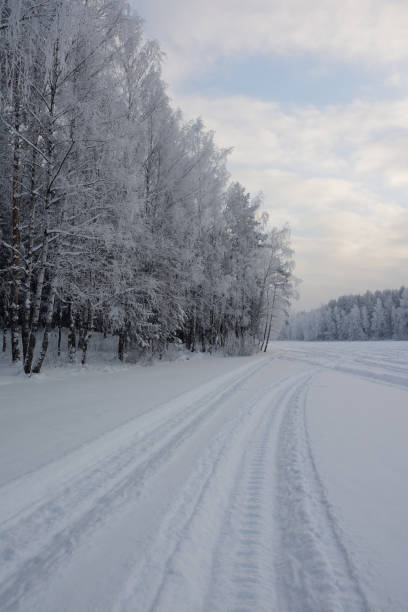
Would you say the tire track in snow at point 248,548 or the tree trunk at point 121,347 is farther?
the tree trunk at point 121,347

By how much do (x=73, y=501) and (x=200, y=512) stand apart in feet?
3.62

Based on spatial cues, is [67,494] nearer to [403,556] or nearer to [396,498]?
[403,556]

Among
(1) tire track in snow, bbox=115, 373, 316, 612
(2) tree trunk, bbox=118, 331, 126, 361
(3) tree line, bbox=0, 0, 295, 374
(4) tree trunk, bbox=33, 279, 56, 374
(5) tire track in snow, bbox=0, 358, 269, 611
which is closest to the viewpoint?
(1) tire track in snow, bbox=115, 373, 316, 612

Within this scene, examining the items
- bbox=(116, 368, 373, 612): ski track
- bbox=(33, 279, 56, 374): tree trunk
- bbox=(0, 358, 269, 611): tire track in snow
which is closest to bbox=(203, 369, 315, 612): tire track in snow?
bbox=(116, 368, 373, 612): ski track

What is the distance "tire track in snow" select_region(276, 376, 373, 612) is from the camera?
168 centimetres

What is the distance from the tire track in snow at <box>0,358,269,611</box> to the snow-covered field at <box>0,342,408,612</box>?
1cm

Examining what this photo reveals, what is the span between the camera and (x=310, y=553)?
2.07 m

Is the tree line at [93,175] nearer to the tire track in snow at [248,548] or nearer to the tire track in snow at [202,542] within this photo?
A: the tire track in snow at [202,542]

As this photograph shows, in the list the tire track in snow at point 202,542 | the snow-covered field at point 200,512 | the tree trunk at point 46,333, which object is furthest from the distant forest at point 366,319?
the tire track in snow at point 202,542

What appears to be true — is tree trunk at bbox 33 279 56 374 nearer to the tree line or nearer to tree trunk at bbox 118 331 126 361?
the tree line

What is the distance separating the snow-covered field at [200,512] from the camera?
1.73m

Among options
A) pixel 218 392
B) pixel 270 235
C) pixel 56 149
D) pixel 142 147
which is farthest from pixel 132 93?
pixel 270 235

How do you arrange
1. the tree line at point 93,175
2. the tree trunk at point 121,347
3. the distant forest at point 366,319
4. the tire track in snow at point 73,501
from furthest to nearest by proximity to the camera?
the distant forest at point 366,319 → the tree trunk at point 121,347 → the tree line at point 93,175 → the tire track in snow at point 73,501

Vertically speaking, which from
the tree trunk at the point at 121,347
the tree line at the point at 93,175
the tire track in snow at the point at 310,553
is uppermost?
the tree line at the point at 93,175
